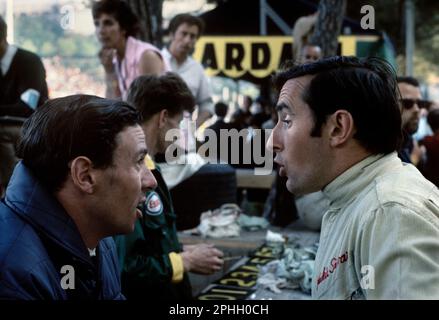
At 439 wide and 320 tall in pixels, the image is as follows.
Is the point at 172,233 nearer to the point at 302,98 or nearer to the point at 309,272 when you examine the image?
the point at 309,272

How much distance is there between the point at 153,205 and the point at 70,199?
1.07m

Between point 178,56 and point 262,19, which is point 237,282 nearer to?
point 178,56

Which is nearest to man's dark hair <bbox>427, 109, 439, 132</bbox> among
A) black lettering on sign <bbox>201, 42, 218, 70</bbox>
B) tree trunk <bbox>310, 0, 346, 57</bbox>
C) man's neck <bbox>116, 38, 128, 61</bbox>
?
tree trunk <bbox>310, 0, 346, 57</bbox>

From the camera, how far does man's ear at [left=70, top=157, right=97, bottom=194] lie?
1963mm

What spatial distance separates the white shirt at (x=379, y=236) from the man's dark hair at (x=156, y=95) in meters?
1.68

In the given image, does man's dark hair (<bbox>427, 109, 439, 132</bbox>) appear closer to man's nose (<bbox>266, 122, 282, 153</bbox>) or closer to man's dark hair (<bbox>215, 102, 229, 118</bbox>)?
man's dark hair (<bbox>215, 102, 229, 118</bbox>)

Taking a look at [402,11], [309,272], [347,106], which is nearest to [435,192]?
[347,106]

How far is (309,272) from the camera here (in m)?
4.04

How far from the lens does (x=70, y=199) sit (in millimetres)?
1988

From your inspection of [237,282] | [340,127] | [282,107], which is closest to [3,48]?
[237,282]

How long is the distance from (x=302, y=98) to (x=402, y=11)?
19805mm

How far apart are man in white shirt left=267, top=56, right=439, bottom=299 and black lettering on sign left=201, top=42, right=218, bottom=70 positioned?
1036 centimetres

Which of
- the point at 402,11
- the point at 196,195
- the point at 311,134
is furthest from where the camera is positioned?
the point at 402,11

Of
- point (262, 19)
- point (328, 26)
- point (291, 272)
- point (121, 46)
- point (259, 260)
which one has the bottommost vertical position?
point (259, 260)
